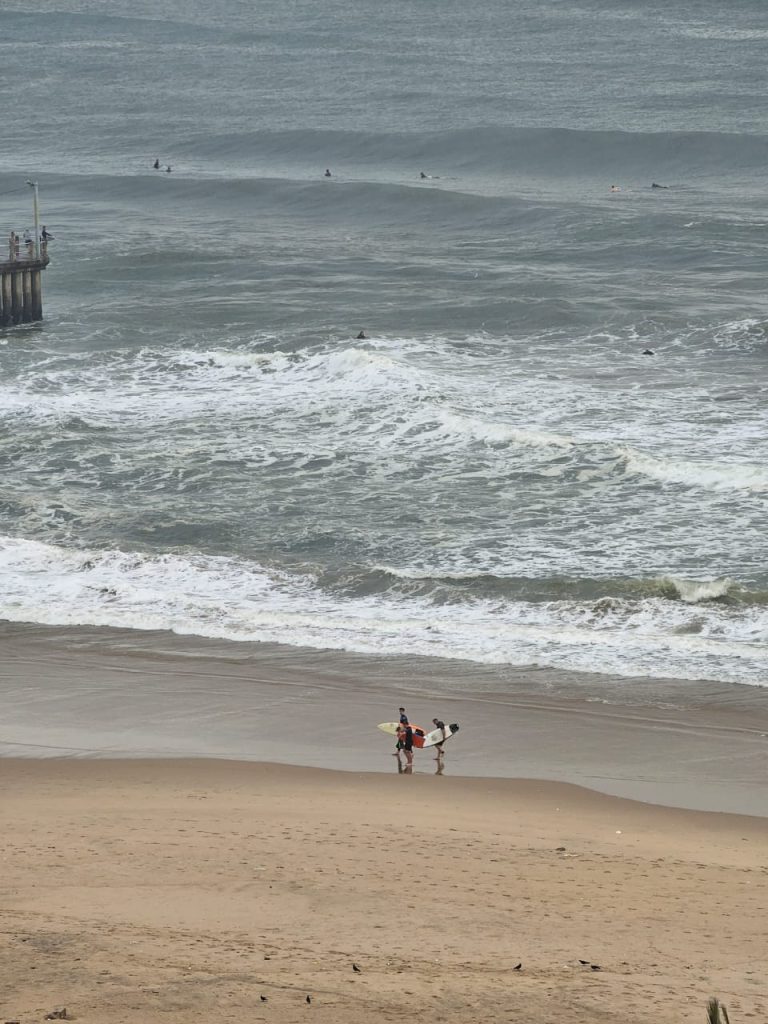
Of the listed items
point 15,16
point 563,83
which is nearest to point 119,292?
point 563,83

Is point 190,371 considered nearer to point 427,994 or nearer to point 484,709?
point 484,709

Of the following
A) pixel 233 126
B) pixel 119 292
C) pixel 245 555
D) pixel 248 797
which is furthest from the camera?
pixel 233 126

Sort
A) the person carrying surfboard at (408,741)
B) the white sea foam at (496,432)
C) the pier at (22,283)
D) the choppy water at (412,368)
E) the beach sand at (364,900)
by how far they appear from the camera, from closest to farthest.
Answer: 1. the beach sand at (364,900)
2. the person carrying surfboard at (408,741)
3. the choppy water at (412,368)
4. the white sea foam at (496,432)
5. the pier at (22,283)

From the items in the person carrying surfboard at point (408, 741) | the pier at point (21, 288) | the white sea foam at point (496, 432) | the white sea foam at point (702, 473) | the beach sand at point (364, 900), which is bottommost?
the beach sand at point (364, 900)

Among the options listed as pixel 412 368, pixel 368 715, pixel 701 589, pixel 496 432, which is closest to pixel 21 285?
pixel 412 368

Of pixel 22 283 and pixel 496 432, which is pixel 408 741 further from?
pixel 22 283

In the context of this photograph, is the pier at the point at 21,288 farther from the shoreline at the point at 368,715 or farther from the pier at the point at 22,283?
the shoreline at the point at 368,715

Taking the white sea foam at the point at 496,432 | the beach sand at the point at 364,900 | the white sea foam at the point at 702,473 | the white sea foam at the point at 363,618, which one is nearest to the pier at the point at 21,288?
the white sea foam at the point at 496,432
